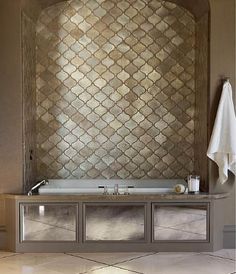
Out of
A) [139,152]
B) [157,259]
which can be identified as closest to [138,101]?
[139,152]

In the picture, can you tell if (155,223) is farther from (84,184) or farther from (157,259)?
(84,184)

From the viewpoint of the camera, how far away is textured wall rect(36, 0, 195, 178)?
556cm

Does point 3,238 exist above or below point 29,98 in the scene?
below

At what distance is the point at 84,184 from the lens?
549cm

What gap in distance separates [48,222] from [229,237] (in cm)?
185

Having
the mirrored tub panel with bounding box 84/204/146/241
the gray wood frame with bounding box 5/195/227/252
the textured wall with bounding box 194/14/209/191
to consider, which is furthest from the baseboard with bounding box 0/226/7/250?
the textured wall with bounding box 194/14/209/191

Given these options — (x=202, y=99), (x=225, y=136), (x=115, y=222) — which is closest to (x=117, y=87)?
(x=202, y=99)

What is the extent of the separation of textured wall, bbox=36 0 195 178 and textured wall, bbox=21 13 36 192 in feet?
0.47

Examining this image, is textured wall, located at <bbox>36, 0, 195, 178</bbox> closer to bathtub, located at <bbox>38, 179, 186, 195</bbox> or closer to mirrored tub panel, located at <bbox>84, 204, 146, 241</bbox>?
bathtub, located at <bbox>38, 179, 186, 195</bbox>

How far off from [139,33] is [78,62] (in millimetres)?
778

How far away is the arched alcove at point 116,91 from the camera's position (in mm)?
5562

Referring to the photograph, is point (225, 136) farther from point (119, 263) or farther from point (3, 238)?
point (3, 238)

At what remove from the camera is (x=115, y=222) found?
15.8 feet

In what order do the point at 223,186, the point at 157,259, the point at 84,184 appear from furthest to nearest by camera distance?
the point at 84,184
the point at 223,186
the point at 157,259
